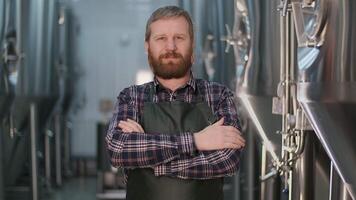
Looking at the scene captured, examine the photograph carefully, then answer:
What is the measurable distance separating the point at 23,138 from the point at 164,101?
2.05 metres

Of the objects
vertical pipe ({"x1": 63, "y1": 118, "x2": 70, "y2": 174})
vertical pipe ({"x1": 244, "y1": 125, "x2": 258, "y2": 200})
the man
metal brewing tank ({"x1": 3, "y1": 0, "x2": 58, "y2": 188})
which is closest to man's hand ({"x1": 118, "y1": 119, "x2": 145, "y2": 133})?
the man

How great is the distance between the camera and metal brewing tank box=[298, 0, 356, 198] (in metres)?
1.12

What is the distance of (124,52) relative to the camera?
538 centimetres

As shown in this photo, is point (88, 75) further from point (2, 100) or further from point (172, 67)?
point (172, 67)

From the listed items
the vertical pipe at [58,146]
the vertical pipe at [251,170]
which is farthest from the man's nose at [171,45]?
the vertical pipe at [58,146]

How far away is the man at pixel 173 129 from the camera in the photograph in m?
1.15

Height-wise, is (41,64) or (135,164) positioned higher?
(41,64)

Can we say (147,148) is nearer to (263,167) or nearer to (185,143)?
(185,143)

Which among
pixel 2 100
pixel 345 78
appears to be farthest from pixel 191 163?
pixel 2 100

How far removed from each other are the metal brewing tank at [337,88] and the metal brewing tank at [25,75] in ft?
6.47

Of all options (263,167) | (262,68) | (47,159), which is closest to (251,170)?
(263,167)

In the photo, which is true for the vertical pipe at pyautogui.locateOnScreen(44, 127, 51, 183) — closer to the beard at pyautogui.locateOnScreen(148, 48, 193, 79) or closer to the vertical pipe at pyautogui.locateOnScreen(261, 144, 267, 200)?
the vertical pipe at pyautogui.locateOnScreen(261, 144, 267, 200)

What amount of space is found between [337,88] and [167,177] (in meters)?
0.45

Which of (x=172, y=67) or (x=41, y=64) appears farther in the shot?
(x=41, y=64)
